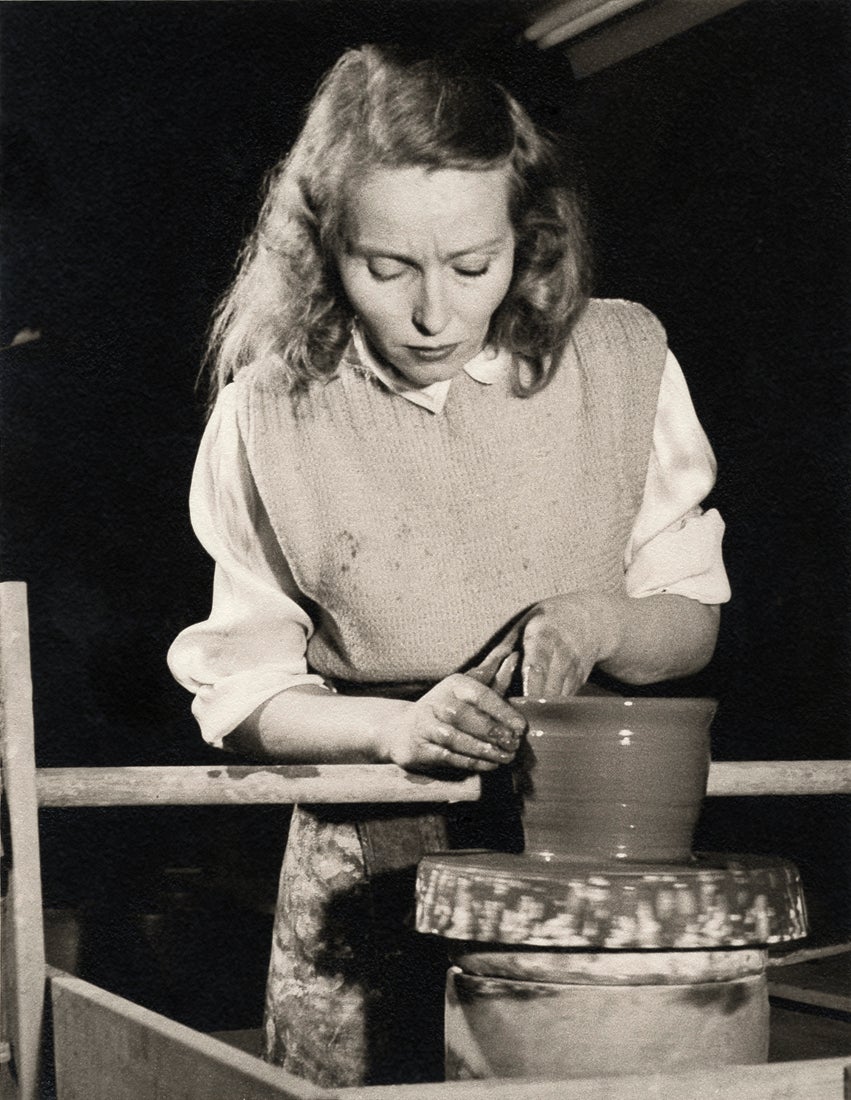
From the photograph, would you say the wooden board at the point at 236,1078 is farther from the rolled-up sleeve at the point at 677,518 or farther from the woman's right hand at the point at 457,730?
the rolled-up sleeve at the point at 677,518

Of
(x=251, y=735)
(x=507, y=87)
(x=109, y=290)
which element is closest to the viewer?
(x=251, y=735)

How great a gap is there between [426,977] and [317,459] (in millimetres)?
611

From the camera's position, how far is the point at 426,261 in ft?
5.57

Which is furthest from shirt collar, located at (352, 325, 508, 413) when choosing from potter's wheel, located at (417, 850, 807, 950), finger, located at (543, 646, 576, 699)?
potter's wheel, located at (417, 850, 807, 950)

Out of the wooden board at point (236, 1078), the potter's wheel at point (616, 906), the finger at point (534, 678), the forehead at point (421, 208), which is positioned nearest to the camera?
the wooden board at point (236, 1078)

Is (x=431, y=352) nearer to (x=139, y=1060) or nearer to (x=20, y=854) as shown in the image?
(x=20, y=854)

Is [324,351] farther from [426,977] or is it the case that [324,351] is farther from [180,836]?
[180,836]

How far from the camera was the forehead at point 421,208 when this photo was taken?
5.56 feet

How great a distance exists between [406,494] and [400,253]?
28 centimetres

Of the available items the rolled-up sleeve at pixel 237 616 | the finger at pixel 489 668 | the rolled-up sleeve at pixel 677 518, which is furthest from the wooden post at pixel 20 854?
the rolled-up sleeve at pixel 677 518

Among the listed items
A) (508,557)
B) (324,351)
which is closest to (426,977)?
(508,557)

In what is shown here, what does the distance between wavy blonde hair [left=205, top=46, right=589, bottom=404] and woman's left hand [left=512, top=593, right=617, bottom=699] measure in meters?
0.29

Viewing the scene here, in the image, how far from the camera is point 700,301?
2139 mm

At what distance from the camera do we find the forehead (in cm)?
169
